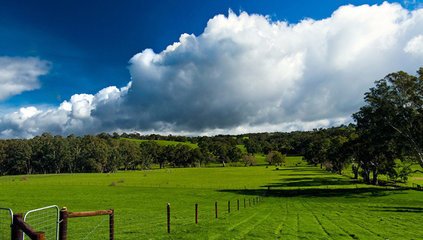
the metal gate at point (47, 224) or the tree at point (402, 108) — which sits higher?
the tree at point (402, 108)

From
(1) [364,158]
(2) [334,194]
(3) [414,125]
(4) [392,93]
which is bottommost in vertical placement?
(2) [334,194]

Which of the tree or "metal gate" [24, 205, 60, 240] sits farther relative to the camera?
the tree

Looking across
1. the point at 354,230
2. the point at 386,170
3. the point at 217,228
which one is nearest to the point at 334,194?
the point at 386,170

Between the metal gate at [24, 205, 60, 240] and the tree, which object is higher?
the tree

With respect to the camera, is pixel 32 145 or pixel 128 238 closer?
pixel 128 238

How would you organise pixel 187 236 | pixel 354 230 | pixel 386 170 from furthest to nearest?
pixel 386 170 → pixel 354 230 → pixel 187 236

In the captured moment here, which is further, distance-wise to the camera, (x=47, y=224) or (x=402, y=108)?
(x=402, y=108)

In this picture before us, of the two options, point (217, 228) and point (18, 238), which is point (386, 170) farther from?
point (18, 238)

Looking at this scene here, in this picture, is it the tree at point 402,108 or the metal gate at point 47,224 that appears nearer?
the metal gate at point 47,224

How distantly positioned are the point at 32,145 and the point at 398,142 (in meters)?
186

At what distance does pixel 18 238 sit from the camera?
20.8 feet

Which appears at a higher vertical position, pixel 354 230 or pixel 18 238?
pixel 18 238

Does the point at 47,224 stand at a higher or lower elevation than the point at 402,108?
lower

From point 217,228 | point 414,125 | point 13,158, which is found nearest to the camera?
point 217,228
